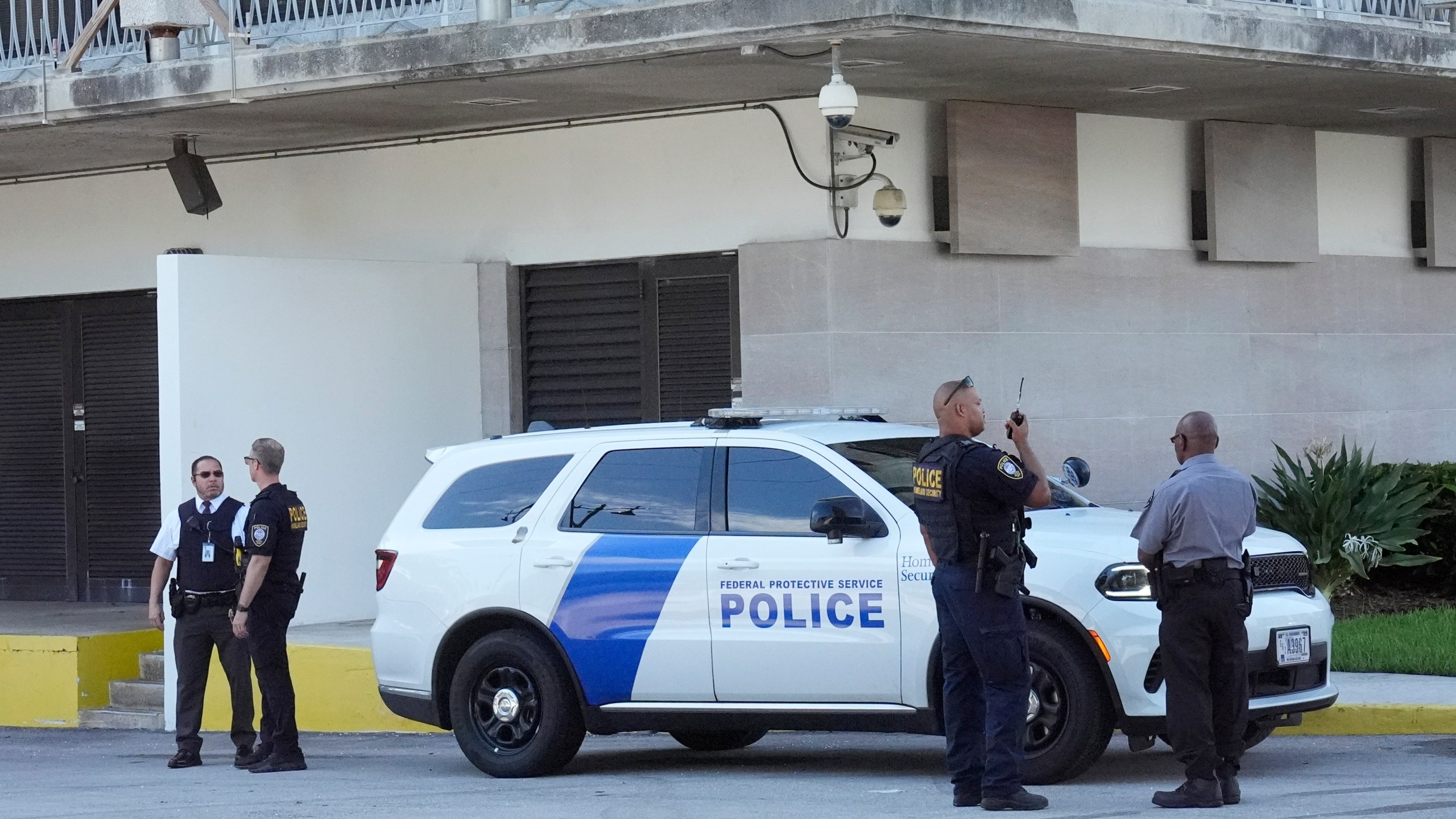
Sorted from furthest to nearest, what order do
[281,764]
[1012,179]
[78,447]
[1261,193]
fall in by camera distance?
[78,447]
[1261,193]
[1012,179]
[281,764]

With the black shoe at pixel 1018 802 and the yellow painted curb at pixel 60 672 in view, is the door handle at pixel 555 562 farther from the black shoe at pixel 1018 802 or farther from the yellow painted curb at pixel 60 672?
the yellow painted curb at pixel 60 672

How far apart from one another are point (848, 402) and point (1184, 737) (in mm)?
5208

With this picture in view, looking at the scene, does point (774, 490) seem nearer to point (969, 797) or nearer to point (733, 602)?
point (733, 602)

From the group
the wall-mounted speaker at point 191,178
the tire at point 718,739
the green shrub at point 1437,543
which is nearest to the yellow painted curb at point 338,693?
the tire at point 718,739

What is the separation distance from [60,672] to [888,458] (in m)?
7.41

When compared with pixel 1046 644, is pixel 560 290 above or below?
above

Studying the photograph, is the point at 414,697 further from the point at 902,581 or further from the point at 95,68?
the point at 95,68

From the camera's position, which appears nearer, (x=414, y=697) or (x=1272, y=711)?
(x=1272, y=711)

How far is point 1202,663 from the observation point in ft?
26.5

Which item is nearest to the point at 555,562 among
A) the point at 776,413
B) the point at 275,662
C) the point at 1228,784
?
the point at 776,413

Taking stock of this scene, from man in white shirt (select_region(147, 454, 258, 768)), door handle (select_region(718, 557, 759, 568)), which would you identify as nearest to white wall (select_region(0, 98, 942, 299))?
man in white shirt (select_region(147, 454, 258, 768))

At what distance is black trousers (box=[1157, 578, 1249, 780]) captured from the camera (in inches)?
317

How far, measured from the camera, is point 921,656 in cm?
861

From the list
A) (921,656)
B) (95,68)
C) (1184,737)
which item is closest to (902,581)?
(921,656)
